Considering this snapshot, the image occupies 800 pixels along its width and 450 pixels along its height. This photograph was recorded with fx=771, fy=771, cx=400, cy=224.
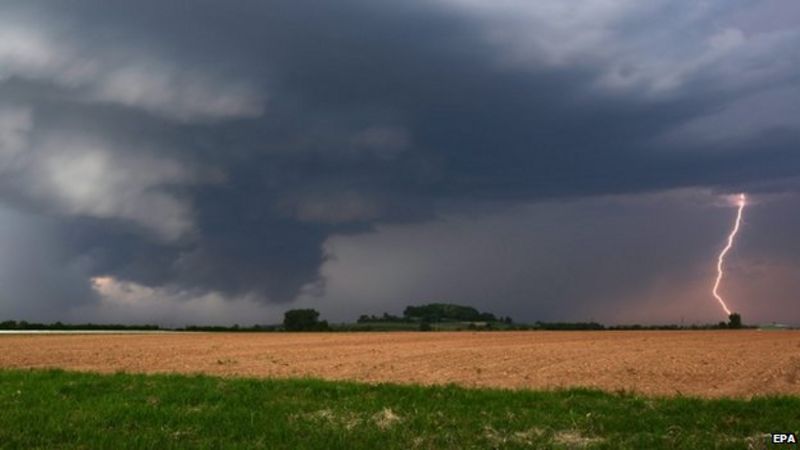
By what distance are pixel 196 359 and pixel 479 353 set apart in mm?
17426

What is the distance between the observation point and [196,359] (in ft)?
148

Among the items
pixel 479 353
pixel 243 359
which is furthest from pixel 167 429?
pixel 479 353

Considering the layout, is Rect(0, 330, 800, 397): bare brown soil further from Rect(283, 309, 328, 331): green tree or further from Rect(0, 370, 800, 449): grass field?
Rect(283, 309, 328, 331): green tree

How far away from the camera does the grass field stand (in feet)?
47.3

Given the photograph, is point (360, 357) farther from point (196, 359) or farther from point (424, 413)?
point (424, 413)

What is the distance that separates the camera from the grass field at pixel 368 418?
1441 cm

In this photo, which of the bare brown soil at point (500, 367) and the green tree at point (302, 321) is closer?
the bare brown soil at point (500, 367)
